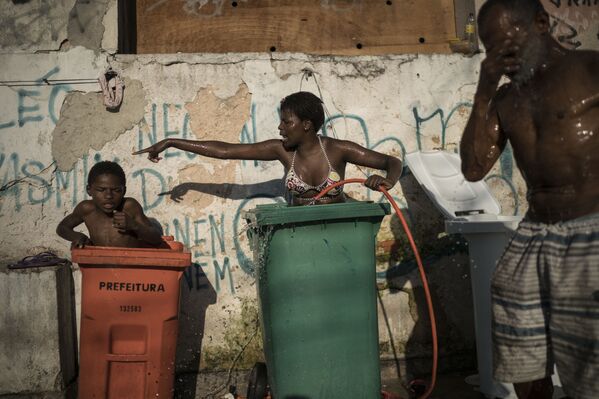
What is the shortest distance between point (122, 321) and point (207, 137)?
160 centimetres

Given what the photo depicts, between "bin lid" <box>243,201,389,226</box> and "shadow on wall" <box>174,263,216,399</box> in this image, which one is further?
"shadow on wall" <box>174,263,216,399</box>

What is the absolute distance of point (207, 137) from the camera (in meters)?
4.14

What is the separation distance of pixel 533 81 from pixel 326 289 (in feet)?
4.87

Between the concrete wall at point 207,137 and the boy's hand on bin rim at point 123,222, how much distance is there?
0.68 meters

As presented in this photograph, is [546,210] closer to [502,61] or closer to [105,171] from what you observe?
[502,61]

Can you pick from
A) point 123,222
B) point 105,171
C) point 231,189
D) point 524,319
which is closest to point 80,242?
point 123,222

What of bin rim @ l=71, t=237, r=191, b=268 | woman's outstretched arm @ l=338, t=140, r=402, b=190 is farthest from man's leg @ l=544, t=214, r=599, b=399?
bin rim @ l=71, t=237, r=191, b=268

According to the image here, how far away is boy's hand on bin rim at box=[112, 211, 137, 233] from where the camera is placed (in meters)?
3.37

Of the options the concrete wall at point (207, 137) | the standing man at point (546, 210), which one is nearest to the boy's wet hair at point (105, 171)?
the concrete wall at point (207, 137)

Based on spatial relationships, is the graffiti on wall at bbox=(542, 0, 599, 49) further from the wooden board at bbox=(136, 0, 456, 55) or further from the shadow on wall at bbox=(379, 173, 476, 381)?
the shadow on wall at bbox=(379, 173, 476, 381)

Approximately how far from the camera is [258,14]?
4.77 m

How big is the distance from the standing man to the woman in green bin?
1251mm

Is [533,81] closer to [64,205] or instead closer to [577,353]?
[577,353]

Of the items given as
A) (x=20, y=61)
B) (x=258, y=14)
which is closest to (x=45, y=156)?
(x=20, y=61)
